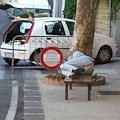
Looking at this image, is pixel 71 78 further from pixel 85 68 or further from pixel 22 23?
pixel 22 23

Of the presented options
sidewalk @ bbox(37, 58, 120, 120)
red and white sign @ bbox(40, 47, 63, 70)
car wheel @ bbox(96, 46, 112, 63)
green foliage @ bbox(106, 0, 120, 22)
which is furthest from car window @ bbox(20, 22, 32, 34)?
green foliage @ bbox(106, 0, 120, 22)

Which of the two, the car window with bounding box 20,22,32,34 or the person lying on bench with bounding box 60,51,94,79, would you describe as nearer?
the person lying on bench with bounding box 60,51,94,79

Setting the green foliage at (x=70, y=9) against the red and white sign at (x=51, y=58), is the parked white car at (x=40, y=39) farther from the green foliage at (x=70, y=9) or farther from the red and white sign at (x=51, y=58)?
the green foliage at (x=70, y=9)

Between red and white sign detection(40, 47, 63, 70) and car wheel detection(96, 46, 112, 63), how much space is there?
14.3ft

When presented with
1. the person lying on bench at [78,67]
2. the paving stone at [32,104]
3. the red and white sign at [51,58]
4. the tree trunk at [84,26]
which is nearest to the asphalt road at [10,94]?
the paving stone at [32,104]

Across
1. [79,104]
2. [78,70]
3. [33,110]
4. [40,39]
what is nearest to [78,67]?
[78,70]

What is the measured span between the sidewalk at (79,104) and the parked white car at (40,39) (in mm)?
2890

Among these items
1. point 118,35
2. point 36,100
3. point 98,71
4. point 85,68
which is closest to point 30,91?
point 36,100

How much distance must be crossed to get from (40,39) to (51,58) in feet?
8.83

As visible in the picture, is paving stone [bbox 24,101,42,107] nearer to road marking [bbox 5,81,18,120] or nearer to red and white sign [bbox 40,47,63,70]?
road marking [bbox 5,81,18,120]

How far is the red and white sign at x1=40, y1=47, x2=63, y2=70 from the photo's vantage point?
11492 millimetres

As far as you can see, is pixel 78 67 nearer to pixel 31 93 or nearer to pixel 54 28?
pixel 31 93

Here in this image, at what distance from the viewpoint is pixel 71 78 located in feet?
28.6

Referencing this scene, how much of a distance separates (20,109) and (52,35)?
6.30m
